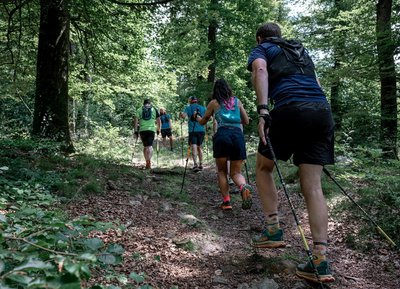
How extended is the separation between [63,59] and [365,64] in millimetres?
6889

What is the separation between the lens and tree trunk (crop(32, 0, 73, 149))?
7895 millimetres

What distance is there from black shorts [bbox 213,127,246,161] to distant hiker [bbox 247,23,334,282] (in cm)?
233

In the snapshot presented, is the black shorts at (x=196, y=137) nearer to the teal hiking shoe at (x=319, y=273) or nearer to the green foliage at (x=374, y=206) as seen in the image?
the green foliage at (x=374, y=206)

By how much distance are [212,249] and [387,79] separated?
23.0 ft

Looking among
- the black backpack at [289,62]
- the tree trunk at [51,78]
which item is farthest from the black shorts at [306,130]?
the tree trunk at [51,78]

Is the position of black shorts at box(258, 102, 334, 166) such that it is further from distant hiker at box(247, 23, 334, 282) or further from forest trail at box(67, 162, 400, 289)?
forest trail at box(67, 162, 400, 289)

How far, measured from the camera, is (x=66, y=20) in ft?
26.8

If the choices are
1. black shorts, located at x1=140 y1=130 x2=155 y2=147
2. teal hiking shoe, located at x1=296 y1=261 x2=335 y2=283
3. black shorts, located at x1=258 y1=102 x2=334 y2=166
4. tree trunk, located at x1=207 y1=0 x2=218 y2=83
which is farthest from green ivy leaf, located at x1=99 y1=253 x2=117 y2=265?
tree trunk, located at x1=207 y1=0 x2=218 y2=83

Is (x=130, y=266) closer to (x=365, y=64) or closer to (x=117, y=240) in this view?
(x=117, y=240)

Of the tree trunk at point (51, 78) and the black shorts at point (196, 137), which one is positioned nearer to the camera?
the tree trunk at point (51, 78)

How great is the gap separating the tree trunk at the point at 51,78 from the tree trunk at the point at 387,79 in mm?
6834

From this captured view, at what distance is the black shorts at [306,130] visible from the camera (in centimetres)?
323

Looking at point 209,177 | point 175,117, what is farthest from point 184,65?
point 175,117

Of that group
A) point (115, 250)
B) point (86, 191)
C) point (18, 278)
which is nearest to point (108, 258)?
point (115, 250)
